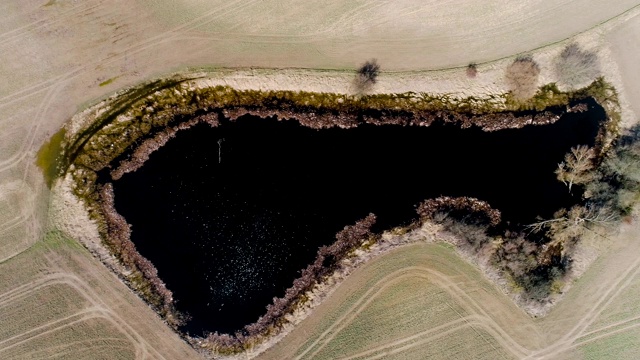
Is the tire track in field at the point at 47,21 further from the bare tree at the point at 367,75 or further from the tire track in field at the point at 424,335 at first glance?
the tire track in field at the point at 424,335

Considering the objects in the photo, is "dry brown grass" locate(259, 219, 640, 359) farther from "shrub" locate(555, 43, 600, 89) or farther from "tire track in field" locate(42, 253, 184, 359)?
"shrub" locate(555, 43, 600, 89)

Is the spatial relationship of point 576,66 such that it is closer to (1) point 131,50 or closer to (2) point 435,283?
(2) point 435,283

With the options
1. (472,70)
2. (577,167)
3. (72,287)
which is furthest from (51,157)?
(577,167)

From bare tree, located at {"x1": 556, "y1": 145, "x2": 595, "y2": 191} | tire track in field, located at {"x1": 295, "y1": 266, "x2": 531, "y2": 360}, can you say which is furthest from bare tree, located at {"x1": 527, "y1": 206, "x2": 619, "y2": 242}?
tire track in field, located at {"x1": 295, "y1": 266, "x2": 531, "y2": 360}

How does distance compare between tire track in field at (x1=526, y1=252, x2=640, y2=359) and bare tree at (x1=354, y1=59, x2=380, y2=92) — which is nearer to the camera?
tire track in field at (x1=526, y1=252, x2=640, y2=359)

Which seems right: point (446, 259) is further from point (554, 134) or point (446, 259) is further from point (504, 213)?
point (554, 134)

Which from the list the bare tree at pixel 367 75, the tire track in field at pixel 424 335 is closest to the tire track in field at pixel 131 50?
the bare tree at pixel 367 75
